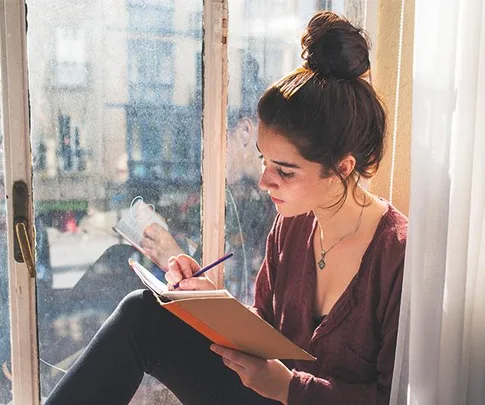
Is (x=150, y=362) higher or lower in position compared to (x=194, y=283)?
lower

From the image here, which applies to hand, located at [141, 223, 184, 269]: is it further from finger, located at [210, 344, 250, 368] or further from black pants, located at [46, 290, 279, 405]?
finger, located at [210, 344, 250, 368]

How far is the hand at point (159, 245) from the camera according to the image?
1.52m

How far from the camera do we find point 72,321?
1497mm

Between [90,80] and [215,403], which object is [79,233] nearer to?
[90,80]

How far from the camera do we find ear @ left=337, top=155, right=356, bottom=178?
118 cm

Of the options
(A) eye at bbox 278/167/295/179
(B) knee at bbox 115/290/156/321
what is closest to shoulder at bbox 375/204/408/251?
(A) eye at bbox 278/167/295/179

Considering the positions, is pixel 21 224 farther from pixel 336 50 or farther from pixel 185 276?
pixel 336 50

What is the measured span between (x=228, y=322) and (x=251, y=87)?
683 millimetres

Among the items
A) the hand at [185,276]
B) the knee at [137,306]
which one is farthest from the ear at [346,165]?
the knee at [137,306]

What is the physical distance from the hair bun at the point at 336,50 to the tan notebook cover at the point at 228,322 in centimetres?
47

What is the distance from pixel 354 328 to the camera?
46.9 inches

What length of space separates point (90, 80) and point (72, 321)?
0.57 m

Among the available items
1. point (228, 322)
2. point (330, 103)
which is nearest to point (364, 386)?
point (228, 322)

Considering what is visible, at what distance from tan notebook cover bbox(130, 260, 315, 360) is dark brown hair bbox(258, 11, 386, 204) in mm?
322
